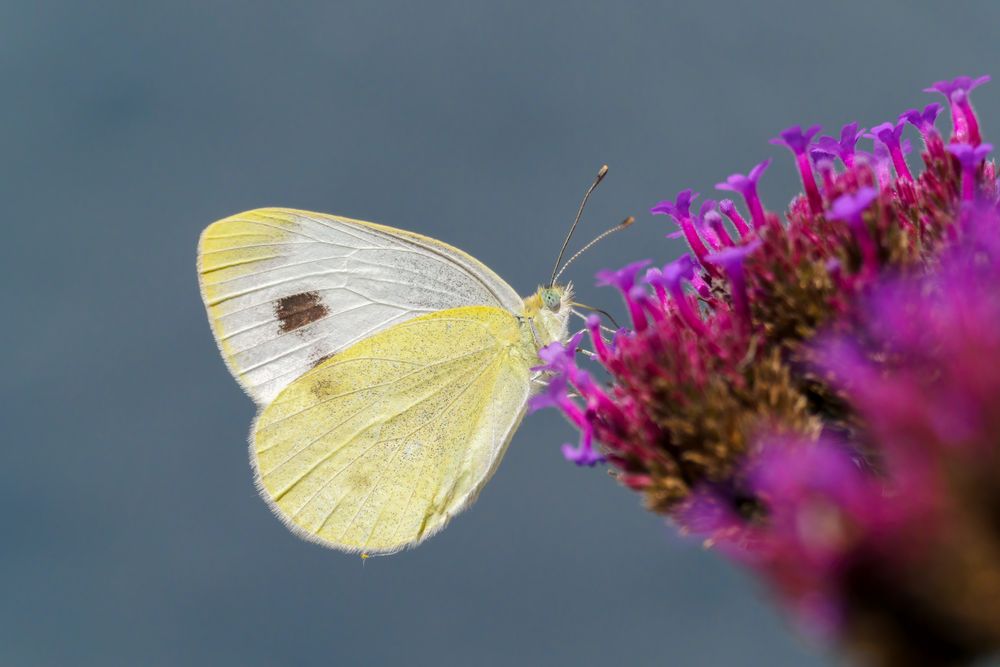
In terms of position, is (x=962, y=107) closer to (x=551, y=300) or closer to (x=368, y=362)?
(x=551, y=300)

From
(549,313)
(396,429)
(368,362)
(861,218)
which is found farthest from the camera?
(368,362)

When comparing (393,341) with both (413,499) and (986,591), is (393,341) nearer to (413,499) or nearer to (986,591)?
(413,499)

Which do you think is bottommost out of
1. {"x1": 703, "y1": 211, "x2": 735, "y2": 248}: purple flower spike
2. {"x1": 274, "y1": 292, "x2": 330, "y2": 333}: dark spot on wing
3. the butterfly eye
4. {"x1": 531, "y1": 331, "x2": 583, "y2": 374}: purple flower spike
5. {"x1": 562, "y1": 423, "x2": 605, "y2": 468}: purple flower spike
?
{"x1": 562, "y1": 423, "x2": 605, "y2": 468}: purple flower spike

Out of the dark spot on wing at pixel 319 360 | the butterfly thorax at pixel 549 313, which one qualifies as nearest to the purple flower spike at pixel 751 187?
the butterfly thorax at pixel 549 313

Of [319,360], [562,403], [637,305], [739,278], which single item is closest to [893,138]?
[739,278]

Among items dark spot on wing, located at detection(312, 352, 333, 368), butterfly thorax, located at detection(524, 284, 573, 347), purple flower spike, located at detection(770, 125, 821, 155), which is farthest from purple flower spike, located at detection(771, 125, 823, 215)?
dark spot on wing, located at detection(312, 352, 333, 368)

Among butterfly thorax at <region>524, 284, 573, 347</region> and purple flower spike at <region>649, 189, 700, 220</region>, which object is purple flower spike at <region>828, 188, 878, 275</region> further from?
butterfly thorax at <region>524, 284, 573, 347</region>
